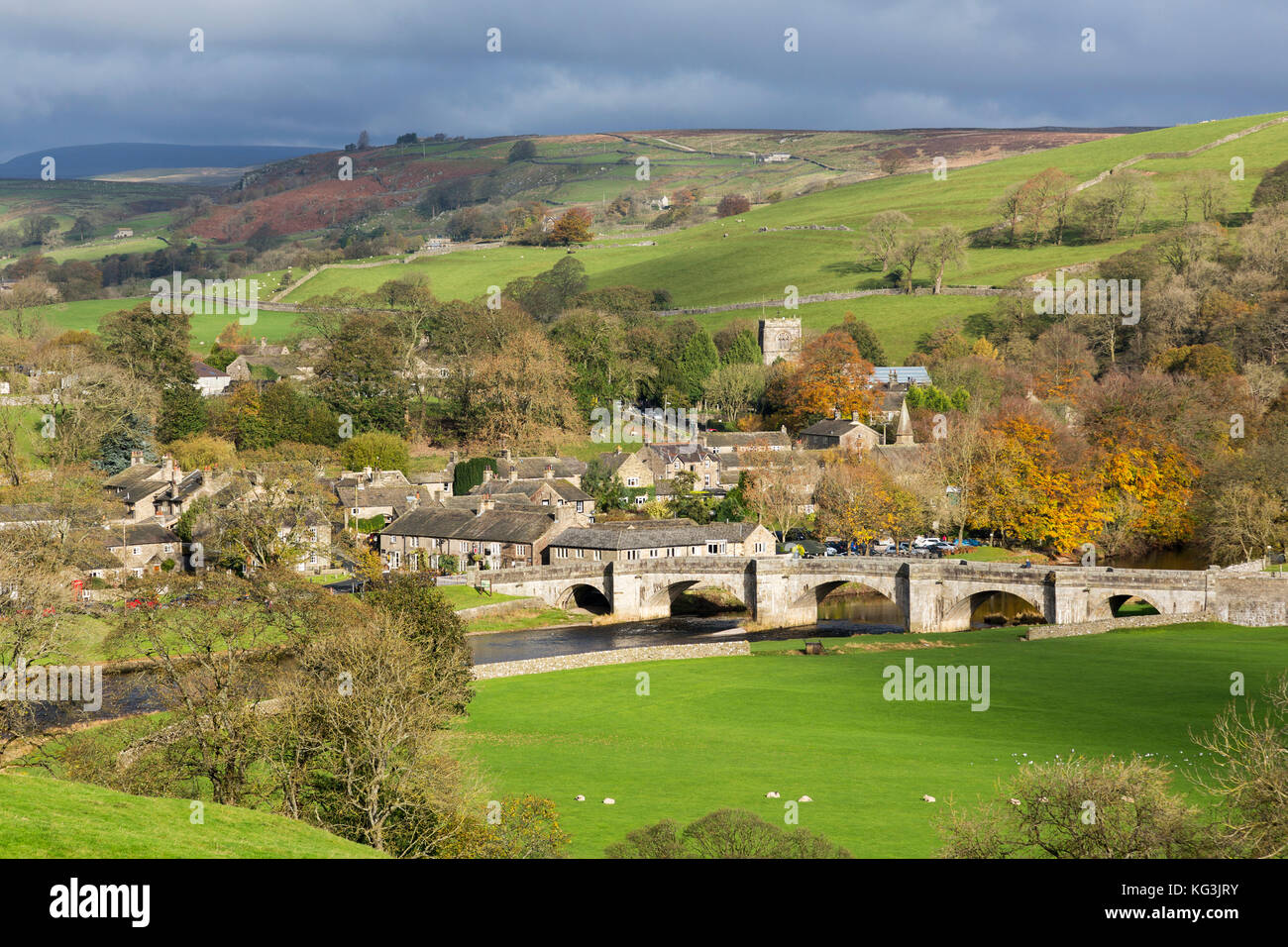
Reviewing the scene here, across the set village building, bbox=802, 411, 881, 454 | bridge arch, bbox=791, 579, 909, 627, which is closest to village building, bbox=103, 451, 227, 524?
bridge arch, bbox=791, 579, 909, 627

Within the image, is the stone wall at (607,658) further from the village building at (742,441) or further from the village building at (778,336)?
the village building at (778,336)

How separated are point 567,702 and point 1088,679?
70.8 ft

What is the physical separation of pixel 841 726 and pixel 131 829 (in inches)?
1230

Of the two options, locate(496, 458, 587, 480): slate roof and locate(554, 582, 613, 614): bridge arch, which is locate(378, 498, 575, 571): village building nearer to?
locate(554, 582, 613, 614): bridge arch

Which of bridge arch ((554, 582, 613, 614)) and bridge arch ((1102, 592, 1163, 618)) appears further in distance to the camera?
bridge arch ((554, 582, 613, 614))

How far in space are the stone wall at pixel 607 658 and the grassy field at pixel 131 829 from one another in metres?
29.9

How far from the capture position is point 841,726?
1970 inches

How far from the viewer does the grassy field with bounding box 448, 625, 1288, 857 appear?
38812 millimetres

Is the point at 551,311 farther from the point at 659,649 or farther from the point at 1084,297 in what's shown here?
the point at 659,649

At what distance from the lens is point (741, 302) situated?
177625 mm

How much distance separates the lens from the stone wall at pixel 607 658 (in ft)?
199

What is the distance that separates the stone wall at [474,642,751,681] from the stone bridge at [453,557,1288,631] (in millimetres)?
11204

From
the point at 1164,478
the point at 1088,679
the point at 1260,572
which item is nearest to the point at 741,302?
the point at 1164,478

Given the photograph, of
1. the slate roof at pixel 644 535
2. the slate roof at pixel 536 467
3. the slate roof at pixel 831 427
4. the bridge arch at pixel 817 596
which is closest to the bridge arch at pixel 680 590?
the bridge arch at pixel 817 596
